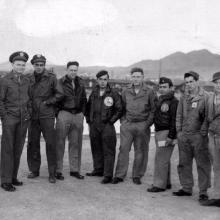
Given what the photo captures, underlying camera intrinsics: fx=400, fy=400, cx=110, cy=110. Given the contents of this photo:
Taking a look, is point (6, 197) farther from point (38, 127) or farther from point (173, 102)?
point (173, 102)

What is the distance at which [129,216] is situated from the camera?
448cm

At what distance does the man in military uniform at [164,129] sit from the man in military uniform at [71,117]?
132 centimetres

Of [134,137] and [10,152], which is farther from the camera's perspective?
[134,137]

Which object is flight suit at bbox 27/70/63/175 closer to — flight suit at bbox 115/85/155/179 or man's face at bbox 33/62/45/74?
man's face at bbox 33/62/45/74

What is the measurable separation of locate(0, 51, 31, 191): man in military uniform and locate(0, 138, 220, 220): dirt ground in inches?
14.3

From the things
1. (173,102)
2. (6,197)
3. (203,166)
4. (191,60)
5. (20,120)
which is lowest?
(6,197)

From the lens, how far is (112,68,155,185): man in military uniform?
612 centimetres

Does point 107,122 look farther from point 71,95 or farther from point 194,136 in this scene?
point 194,136

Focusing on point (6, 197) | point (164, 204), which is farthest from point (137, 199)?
point (6, 197)

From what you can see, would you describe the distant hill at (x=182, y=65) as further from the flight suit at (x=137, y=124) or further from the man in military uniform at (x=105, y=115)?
the flight suit at (x=137, y=124)

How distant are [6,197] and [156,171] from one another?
6.98 ft

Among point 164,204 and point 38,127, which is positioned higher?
point 38,127

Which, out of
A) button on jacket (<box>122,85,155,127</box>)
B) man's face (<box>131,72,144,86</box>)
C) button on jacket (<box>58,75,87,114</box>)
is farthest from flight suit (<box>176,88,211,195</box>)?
button on jacket (<box>58,75,87,114</box>)

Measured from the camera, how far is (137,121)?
6.17 m
